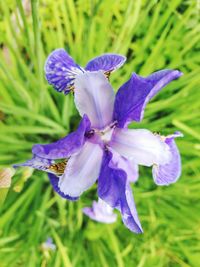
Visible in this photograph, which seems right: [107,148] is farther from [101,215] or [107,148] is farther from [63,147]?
[101,215]

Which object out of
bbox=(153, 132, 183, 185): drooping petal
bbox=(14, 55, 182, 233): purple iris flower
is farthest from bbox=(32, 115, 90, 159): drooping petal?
bbox=(153, 132, 183, 185): drooping petal

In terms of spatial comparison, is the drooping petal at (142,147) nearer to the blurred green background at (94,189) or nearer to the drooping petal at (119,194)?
the drooping petal at (119,194)

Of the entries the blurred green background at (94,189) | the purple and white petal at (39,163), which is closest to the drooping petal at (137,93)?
the purple and white petal at (39,163)

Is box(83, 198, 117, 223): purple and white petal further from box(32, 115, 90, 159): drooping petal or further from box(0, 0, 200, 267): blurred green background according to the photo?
box(32, 115, 90, 159): drooping petal

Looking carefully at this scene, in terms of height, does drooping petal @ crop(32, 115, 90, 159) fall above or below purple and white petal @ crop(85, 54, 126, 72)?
below

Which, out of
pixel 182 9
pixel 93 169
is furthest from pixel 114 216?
pixel 182 9

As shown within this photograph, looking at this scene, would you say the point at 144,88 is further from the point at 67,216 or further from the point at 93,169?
the point at 67,216

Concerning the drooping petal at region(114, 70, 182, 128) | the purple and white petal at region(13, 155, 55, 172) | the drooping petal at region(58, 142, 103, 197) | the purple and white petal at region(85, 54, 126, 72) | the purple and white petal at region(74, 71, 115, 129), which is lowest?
the drooping petal at region(58, 142, 103, 197)
